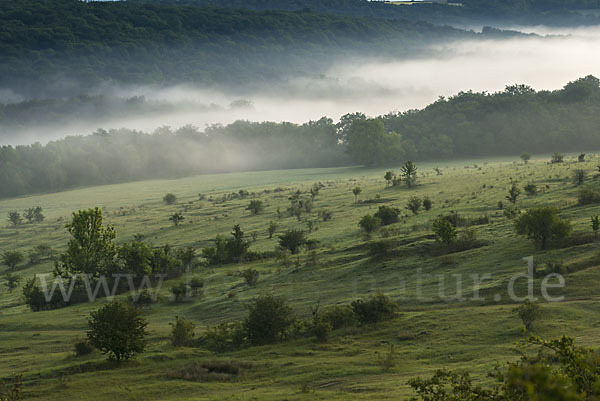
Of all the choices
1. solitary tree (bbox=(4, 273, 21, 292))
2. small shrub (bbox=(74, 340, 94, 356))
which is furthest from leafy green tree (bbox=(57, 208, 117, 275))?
small shrub (bbox=(74, 340, 94, 356))

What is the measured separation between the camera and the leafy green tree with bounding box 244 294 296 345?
29.4m

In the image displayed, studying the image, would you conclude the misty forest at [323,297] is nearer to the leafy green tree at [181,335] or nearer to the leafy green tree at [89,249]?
the leafy green tree at [181,335]

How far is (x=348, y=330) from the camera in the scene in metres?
29.1

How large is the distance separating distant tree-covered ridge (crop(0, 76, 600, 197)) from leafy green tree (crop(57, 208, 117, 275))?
322ft

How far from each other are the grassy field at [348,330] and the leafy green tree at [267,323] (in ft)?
3.20

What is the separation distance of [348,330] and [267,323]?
398 cm

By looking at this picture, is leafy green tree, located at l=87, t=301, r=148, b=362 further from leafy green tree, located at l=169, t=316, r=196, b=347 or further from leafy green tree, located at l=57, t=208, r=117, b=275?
leafy green tree, located at l=57, t=208, r=117, b=275

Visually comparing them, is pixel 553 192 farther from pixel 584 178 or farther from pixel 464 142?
pixel 464 142

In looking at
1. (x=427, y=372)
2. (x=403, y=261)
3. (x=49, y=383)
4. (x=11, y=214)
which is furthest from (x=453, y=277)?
(x=11, y=214)

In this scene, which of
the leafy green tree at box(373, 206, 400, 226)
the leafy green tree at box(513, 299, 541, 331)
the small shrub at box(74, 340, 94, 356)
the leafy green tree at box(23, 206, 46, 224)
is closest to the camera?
the leafy green tree at box(513, 299, 541, 331)

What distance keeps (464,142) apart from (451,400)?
13993 cm

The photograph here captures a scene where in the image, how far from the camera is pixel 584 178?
204ft

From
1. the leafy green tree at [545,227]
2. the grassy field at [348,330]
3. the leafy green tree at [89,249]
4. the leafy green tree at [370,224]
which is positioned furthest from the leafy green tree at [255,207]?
the leafy green tree at [545,227]

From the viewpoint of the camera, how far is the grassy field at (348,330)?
22.5 meters
